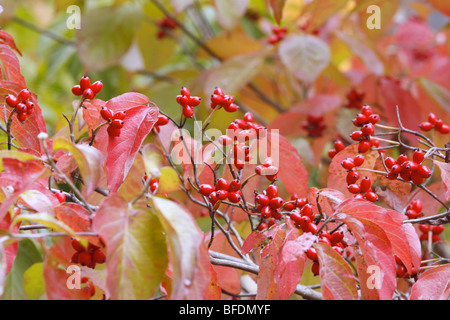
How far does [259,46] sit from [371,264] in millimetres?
1267

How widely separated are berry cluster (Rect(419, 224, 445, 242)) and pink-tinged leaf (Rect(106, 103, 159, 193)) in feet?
1.87

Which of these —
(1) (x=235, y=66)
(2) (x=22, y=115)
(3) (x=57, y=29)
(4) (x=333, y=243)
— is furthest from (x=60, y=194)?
(3) (x=57, y=29)

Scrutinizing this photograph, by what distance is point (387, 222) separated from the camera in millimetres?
661

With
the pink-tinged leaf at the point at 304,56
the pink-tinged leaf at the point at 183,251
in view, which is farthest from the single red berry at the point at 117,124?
the pink-tinged leaf at the point at 304,56

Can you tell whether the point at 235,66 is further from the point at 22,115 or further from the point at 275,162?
the point at 22,115

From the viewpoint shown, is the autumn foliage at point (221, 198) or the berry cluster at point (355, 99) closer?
the autumn foliage at point (221, 198)

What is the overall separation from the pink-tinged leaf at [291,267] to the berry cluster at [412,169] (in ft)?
0.68

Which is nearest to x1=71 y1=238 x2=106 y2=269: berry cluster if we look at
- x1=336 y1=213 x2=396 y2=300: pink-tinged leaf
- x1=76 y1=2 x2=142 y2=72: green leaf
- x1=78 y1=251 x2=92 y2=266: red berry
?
x1=78 y1=251 x2=92 y2=266: red berry

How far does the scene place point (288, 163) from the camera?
88 centimetres

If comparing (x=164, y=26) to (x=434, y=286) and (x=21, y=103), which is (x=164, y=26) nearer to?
(x=21, y=103)

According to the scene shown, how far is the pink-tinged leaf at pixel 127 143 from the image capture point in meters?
0.69

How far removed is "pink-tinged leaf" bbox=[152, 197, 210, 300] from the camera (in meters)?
0.51

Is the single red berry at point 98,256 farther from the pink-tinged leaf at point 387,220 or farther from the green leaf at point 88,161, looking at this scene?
the pink-tinged leaf at point 387,220

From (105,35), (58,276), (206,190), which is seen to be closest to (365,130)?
(206,190)
